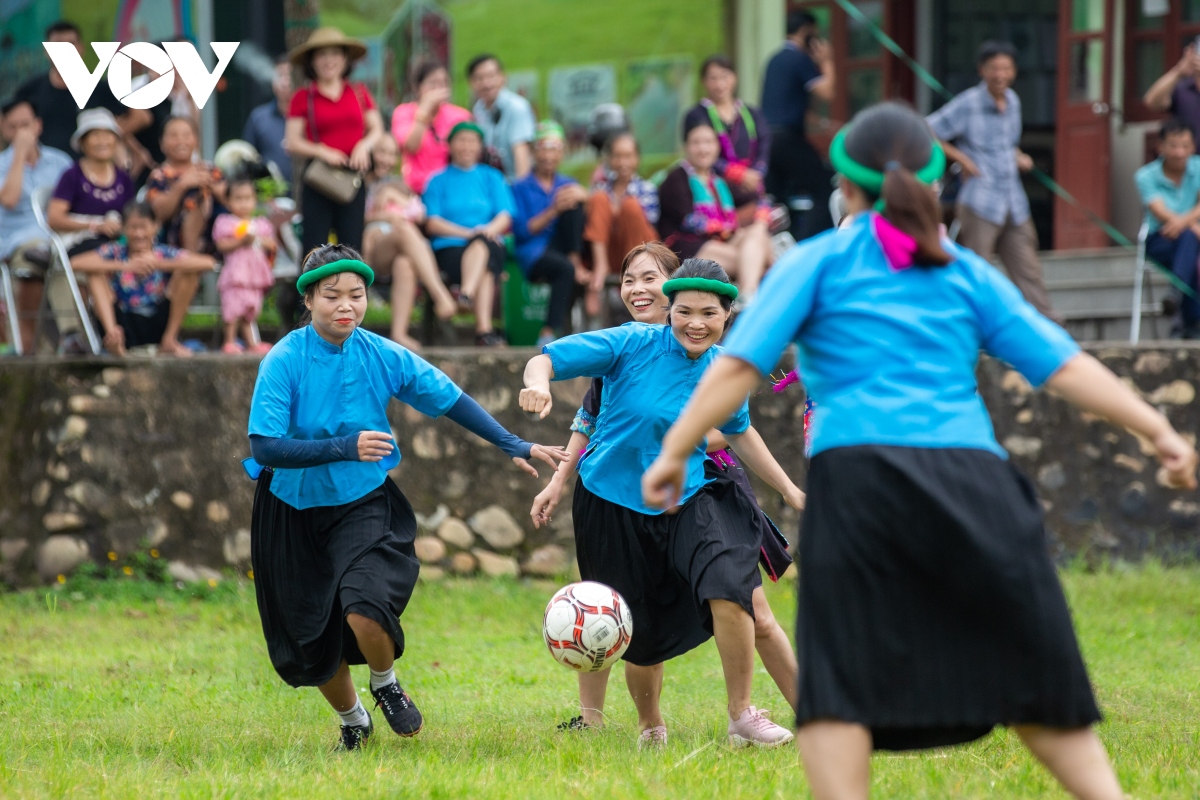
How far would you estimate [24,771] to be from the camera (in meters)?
5.06

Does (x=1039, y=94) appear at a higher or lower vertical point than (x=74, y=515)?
higher

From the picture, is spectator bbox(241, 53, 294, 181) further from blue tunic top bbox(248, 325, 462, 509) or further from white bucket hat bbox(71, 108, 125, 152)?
blue tunic top bbox(248, 325, 462, 509)

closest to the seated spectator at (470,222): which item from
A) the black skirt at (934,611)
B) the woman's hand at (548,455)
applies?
the woman's hand at (548,455)

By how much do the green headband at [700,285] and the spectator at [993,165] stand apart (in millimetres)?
6157

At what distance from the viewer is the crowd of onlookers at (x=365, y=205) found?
32.3 ft

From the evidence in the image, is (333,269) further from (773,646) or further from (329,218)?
(329,218)

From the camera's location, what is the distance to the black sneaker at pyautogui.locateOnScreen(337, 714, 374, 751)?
5.80m

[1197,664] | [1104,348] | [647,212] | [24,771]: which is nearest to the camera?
[24,771]

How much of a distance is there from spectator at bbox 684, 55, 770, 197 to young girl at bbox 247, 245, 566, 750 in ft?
17.9

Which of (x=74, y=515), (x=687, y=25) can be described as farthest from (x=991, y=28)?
(x=74, y=515)

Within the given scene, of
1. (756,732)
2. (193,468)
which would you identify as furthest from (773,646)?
(193,468)

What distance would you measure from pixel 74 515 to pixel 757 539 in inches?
219

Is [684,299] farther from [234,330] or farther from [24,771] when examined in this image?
[234,330]

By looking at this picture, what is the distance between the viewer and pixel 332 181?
969 cm
